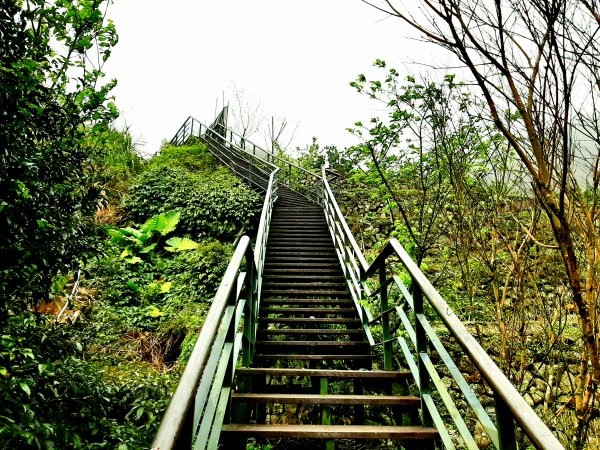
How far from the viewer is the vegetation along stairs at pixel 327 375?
4.42 feet

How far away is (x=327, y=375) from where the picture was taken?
2.77 m

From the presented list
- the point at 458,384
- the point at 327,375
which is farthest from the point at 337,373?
the point at 458,384

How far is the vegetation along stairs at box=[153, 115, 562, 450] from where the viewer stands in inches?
53.1

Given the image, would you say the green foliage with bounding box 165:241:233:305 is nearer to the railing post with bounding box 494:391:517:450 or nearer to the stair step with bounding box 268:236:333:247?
the stair step with bounding box 268:236:333:247

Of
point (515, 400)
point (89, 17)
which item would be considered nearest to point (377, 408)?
point (515, 400)

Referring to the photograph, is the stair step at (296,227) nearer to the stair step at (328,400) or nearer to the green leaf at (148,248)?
the green leaf at (148,248)

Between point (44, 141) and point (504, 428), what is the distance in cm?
323

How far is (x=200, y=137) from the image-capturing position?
57.5ft

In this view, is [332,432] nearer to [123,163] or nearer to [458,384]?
[458,384]

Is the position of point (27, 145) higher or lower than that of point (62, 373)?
higher

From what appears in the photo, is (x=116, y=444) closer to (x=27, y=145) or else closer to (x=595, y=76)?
(x=27, y=145)

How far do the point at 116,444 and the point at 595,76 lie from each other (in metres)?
4.00

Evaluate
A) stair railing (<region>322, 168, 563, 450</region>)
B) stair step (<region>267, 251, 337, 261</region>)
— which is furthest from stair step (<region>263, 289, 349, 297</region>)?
stair railing (<region>322, 168, 563, 450</region>)

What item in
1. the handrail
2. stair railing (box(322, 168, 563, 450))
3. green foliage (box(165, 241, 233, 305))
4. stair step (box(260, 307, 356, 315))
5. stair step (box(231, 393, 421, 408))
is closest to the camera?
the handrail
